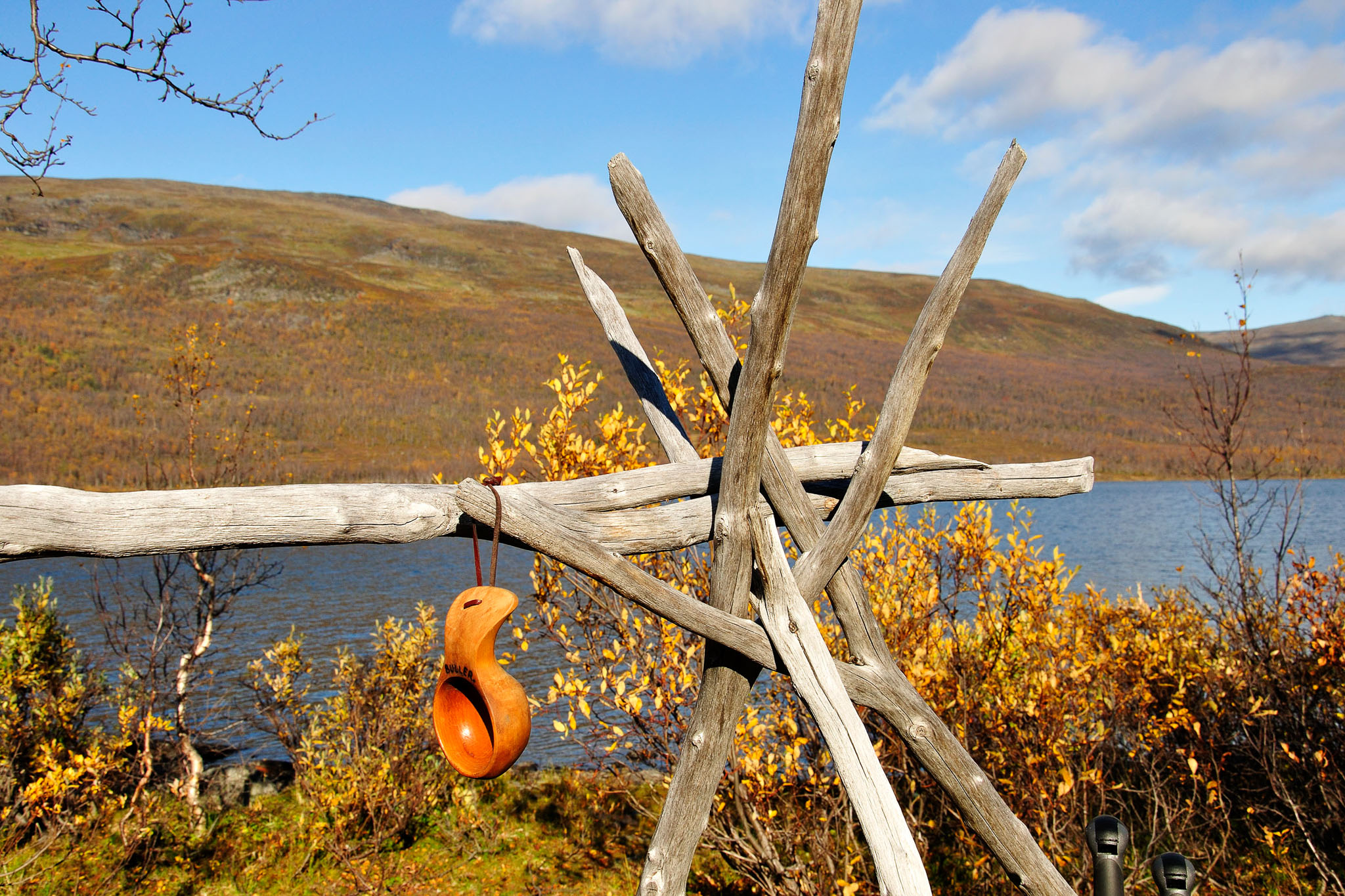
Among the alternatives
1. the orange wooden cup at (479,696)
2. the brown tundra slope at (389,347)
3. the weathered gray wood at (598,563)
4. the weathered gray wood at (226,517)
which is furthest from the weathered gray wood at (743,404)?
the brown tundra slope at (389,347)

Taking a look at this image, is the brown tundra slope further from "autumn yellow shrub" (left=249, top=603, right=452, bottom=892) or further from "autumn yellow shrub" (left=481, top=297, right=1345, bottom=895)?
"autumn yellow shrub" (left=481, top=297, right=1345, bottom=895)

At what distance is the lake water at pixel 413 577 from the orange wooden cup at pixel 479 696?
8493 millimetres

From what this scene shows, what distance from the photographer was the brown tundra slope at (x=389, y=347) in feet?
165

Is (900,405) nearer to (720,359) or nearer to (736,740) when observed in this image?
(720,359)

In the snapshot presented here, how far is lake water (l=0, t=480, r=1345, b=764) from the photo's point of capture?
15.4 m

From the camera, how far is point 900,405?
2746 millimetres

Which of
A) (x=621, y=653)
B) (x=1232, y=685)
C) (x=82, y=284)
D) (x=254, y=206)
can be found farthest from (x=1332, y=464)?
(x=254, y=206)

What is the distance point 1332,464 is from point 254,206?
142359 millimetres

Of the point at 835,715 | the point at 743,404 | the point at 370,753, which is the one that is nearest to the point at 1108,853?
the point at 835,715

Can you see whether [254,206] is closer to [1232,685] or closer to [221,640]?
[221,640]

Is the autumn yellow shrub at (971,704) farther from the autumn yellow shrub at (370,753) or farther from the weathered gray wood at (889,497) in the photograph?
the autumn yellow shrub at (370,753)

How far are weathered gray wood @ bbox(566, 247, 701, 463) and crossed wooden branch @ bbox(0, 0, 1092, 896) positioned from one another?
22 centimetres

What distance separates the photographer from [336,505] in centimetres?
222

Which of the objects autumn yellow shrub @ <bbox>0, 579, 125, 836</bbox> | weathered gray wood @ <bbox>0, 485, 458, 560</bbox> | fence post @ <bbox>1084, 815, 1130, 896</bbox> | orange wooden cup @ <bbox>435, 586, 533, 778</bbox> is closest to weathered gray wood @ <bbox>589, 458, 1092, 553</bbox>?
orange wooden cup @ <bbox>435, 586, 533, 778</bbox>
